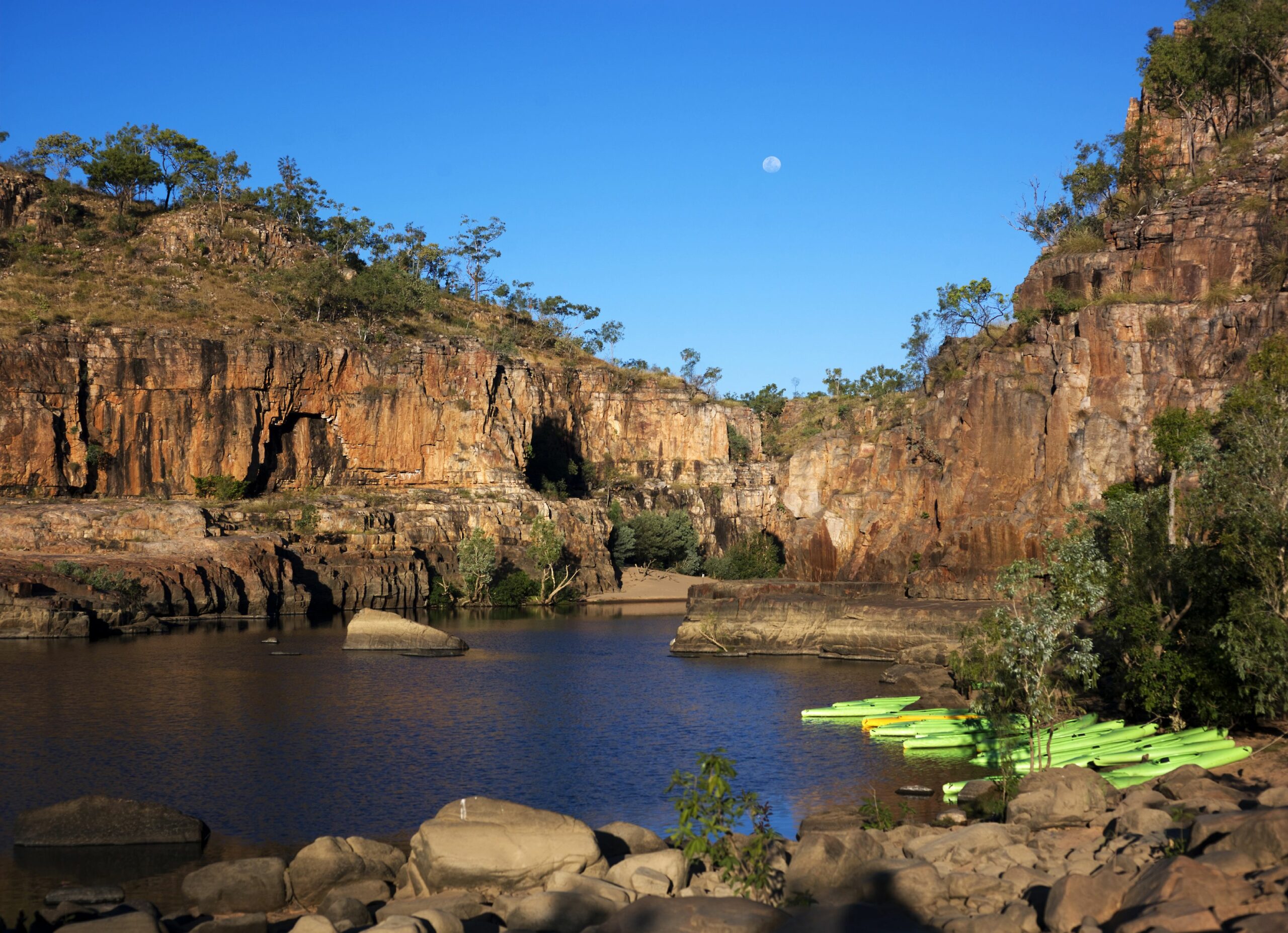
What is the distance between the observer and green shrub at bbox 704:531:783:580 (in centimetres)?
10538

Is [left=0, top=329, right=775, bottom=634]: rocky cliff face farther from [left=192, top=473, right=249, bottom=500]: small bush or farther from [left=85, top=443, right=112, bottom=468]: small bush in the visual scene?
[left=192, top=473, right=249, bottom=500]: small bush

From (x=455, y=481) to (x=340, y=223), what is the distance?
54700mm

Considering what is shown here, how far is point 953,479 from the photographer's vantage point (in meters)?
78.6

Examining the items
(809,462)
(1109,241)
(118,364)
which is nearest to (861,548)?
(809,462)

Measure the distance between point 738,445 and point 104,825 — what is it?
404 feet

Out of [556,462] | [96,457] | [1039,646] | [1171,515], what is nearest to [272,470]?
[96,457]

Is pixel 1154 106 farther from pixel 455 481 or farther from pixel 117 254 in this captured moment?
pixel 117 254

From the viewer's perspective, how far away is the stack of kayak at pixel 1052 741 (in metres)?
28.7

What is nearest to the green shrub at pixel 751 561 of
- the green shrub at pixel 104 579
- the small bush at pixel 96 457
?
the green shrub at pixel 104 579

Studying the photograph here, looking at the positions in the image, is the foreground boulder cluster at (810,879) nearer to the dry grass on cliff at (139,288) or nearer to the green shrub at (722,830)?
the green shrub at (722,830)

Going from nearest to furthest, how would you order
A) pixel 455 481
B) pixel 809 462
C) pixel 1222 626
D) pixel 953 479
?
pixel 1222 626 < pixel 953 479 < pixel 809 462 < pixel 455 481

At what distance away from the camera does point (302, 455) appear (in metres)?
111

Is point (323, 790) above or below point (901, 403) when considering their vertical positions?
below

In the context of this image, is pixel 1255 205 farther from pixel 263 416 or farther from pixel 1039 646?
pixel 263 416
